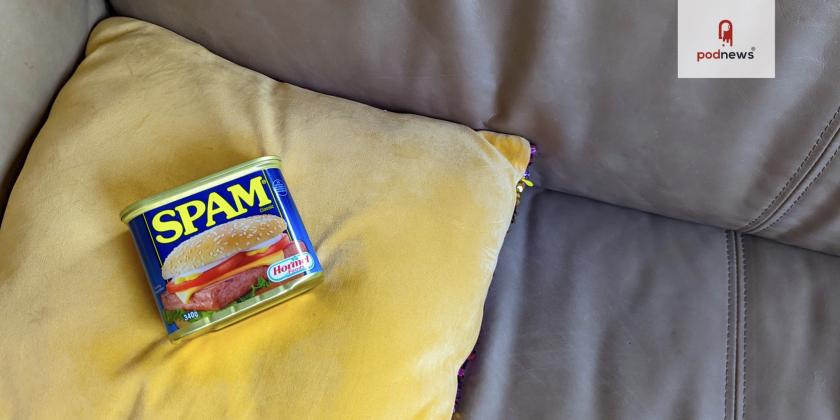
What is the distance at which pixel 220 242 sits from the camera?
583 millimetres

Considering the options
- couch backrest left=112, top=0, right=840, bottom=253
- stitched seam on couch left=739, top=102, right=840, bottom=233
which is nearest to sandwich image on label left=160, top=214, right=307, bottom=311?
couch backrest left=112, top=0, right=840, bottom=253

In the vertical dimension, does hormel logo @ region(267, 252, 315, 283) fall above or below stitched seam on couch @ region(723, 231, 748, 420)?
above

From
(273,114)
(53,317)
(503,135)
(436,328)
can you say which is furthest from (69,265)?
(503,135)

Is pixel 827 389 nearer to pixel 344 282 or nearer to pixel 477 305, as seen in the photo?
pixel 477 305

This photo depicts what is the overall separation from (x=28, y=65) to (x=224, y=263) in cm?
35

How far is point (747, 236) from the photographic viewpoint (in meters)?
0.81

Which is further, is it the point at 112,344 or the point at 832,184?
the point at 832,184

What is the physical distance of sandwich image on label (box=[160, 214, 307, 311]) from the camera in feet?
1.86

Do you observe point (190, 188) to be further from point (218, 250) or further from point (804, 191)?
point (804, 191)

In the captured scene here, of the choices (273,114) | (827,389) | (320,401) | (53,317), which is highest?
(273,114)

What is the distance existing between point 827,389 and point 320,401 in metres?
0.55

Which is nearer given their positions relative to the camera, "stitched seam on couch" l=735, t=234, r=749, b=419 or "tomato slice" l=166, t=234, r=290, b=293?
"tomato slice" l=166, t=234, r=290, b=293

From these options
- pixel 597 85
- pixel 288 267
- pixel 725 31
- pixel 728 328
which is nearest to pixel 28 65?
pixel 288 267

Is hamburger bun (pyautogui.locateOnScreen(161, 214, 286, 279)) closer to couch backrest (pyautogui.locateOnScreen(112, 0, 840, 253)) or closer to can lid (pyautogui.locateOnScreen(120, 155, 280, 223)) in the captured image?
can lid (pyautogui.locateOnScreen(120, 155, 280, 223))
